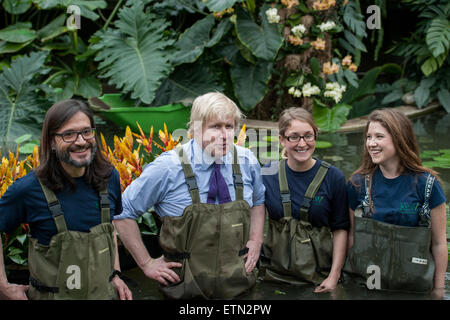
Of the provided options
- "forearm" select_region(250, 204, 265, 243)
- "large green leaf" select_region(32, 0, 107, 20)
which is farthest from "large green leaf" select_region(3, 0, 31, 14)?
"forearm" select_region(250, 204, 265, 243)

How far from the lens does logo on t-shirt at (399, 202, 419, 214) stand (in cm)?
259

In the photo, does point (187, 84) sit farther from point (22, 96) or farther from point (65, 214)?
point (65, 214)

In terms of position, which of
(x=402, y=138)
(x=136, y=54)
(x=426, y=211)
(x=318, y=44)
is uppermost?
(x=318, y=44)

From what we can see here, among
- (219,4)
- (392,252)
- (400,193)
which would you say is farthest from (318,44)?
(392,252)

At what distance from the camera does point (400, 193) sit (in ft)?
8.63

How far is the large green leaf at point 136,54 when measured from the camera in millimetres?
6094

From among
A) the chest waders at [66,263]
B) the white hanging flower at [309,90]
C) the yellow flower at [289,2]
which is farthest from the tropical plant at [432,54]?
the chest waders at [66,263]

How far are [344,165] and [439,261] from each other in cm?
266

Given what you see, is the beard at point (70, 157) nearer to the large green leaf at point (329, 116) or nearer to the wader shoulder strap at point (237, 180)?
the wader shoulder strap at point (237, 180)

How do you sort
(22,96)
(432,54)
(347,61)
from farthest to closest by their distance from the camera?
(432,54) < (347,61) < (22,96)

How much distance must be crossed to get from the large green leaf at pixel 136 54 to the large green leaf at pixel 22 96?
82 cm

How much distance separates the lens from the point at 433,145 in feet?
19.4

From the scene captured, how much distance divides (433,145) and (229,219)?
414cm

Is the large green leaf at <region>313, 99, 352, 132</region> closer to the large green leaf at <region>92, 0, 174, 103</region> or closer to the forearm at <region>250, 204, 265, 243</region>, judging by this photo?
the large green leaf at <region>92, 0, 174, 103</region>
